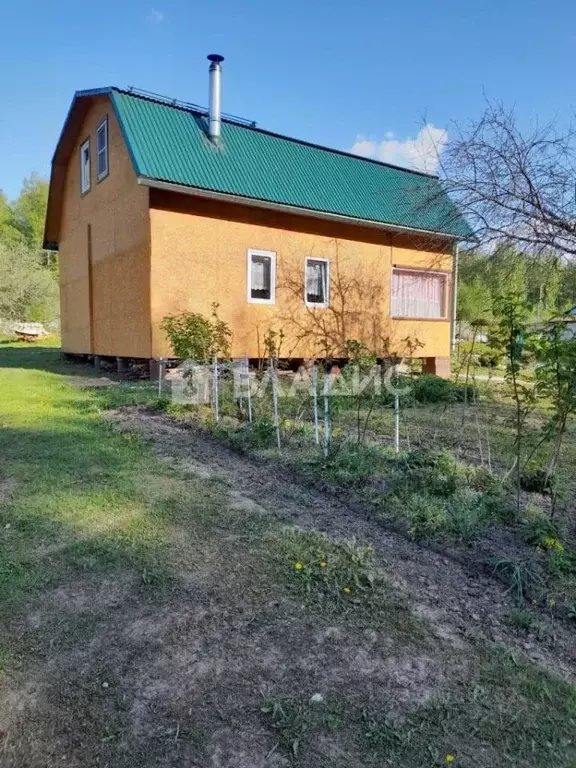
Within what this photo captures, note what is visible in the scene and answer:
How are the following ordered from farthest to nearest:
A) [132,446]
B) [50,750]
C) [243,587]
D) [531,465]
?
[132,446]
[531,465]
[243,587]
[50,750]

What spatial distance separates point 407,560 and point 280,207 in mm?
9181

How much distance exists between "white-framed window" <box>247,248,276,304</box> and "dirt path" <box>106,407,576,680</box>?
253 inches

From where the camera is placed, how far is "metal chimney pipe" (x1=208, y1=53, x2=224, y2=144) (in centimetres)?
1057

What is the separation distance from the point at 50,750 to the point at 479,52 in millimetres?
11263

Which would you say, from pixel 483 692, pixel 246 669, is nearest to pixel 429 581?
pixel 483 692

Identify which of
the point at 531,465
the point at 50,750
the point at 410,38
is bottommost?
the point at 50,750

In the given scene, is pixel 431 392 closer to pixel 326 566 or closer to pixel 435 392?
pixel 435 392

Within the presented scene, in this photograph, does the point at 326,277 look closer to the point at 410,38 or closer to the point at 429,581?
the point at 410,38

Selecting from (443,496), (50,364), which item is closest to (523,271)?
(443,496)

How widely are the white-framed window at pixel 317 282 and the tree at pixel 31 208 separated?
36.6 m

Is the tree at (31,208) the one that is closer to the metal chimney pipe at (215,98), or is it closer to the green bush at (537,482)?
the metal chimney pipe at (215,98)

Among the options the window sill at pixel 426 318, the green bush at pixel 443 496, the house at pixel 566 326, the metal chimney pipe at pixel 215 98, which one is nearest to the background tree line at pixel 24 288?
the metal chimney pipe at pixel 215 98

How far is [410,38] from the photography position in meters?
9.84

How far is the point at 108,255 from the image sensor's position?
39.0 ft
